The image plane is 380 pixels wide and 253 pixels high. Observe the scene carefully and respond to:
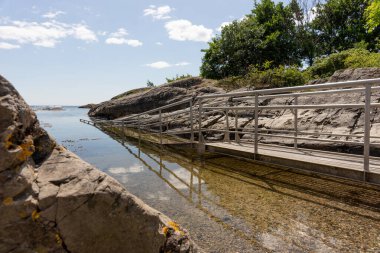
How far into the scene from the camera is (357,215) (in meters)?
3.09

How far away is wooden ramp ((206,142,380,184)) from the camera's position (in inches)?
150

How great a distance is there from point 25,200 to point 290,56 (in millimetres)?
23098

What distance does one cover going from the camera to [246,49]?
66.2ft

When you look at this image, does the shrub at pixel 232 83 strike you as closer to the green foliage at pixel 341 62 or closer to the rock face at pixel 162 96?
the rock face at pixel 162 96

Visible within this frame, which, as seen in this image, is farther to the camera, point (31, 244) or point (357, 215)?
point (357, 215)

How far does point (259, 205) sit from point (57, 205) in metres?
2.48

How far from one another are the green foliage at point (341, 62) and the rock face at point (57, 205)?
1283cm

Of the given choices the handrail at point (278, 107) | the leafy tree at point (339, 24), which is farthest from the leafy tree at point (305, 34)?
the handrail at point (278, 107)

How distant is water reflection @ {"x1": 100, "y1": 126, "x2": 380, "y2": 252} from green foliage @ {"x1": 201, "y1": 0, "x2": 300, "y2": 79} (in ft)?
51.3

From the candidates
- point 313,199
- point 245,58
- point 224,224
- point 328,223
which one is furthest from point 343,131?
point 245,58

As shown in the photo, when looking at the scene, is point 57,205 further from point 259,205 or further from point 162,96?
point 162,96

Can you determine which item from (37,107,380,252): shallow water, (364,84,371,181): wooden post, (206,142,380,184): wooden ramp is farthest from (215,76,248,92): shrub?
(364,84,371,181): wooden post

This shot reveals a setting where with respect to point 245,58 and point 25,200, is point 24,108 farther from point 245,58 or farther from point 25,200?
point 245,58

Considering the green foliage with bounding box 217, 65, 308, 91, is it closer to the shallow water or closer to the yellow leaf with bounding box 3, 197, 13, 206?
the shallow water
